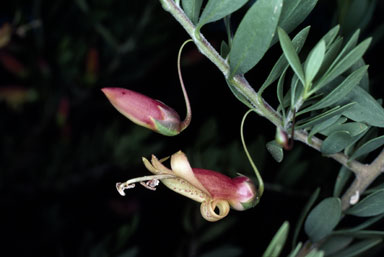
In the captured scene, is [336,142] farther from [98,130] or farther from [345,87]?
[98,130]

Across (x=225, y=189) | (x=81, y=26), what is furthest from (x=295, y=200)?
A: (x=81, y=26)

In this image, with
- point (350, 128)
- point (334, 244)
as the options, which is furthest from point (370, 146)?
point (334, 244)

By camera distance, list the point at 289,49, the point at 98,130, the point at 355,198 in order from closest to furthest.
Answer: the point at 289,49 → the point at 355,198 → the point at 98,130

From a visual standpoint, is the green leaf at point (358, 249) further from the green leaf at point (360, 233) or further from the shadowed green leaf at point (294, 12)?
the shadowed green leaf at point (294, 12)

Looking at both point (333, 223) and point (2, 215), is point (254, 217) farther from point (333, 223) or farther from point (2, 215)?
point (2, 215)

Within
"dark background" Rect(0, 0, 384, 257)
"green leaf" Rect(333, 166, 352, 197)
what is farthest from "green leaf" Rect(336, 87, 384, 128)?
"dark background" Rect(0, 0, 384, 257)

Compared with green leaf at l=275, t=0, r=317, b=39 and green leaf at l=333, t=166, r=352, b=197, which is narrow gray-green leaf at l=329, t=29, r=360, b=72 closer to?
green leaf at l=275, t=0, r=317, b=39
